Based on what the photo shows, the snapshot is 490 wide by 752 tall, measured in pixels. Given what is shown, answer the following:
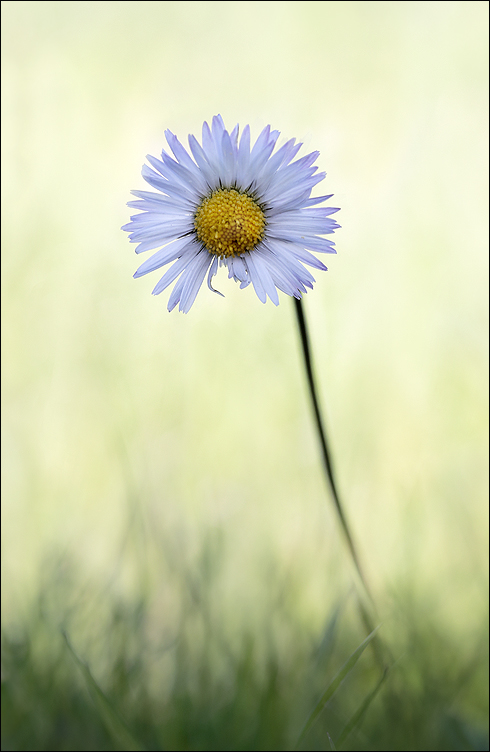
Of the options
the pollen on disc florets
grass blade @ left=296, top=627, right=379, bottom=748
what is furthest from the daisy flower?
grass blade @ left=296, top=627, right=379, bottom=748

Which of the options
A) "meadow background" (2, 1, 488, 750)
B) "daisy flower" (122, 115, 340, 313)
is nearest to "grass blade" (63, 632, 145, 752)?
"meadow background" (2, 1, 488, 750)

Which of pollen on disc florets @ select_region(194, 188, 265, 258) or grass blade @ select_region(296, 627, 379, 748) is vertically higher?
pollen on disc florets @ select_region(194, 188, 265, 258)

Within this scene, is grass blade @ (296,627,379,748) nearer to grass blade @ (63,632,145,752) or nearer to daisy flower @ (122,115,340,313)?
grass blade @ (63,632,145,752)

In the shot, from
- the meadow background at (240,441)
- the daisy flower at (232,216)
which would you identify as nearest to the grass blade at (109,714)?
the meadow background at (240,441)

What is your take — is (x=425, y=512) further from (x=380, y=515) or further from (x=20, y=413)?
(x=20, y=413)

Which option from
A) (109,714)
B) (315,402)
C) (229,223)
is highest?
(229,223)

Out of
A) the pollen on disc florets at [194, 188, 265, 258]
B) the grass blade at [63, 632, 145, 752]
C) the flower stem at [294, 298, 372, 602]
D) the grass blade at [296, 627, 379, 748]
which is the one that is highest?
the pollen on disc florets at [194, 188, 265, 258]

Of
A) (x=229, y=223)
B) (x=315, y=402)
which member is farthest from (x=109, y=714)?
(x=229, y=223)

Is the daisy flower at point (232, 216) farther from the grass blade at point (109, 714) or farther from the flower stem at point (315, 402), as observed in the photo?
the grass blade at point (109, 714)

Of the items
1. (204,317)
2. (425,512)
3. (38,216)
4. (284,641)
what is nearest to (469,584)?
(425,512)

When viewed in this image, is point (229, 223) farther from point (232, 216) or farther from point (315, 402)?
point (315, 402)
